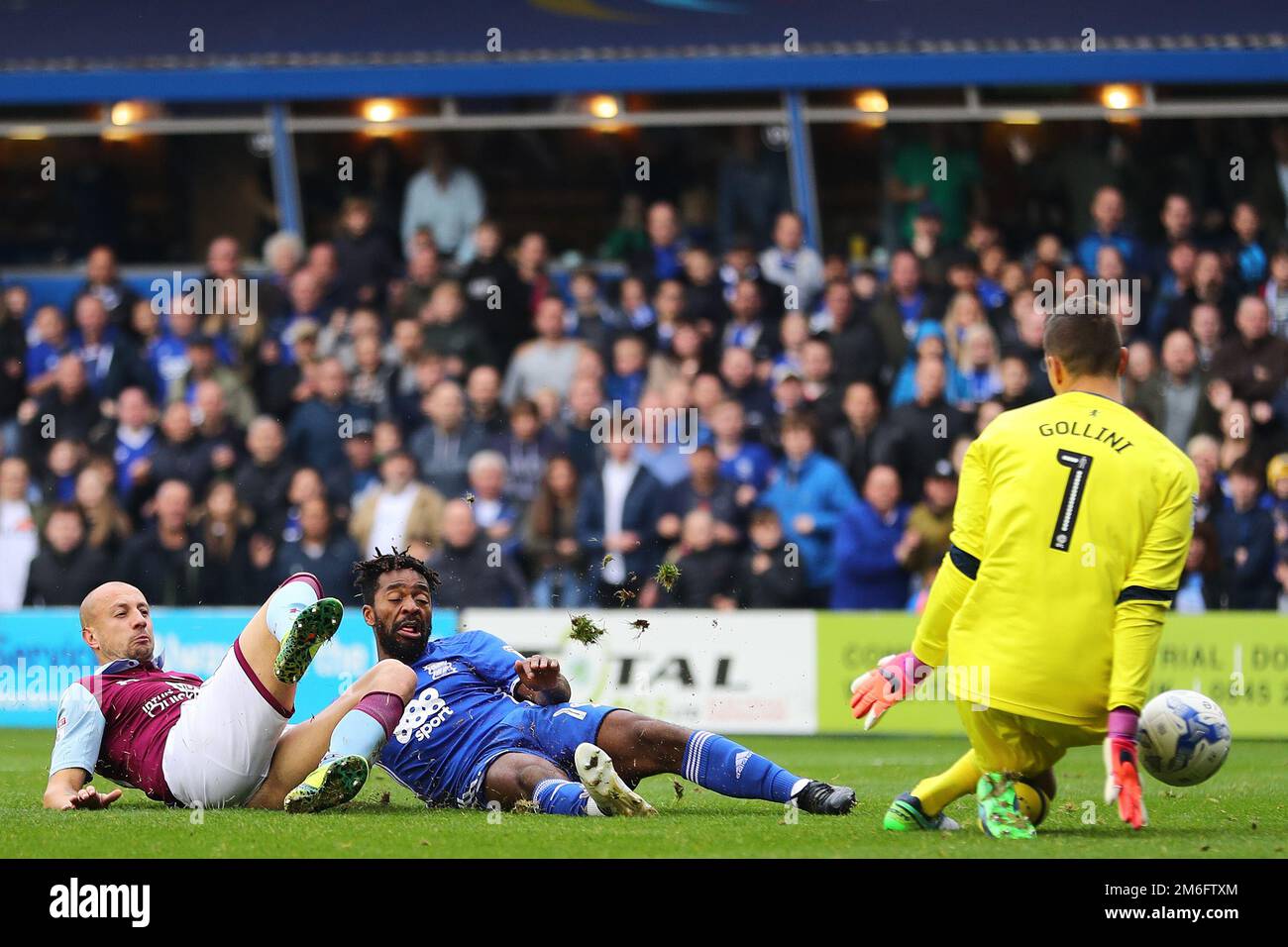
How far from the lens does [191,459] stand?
14.3m

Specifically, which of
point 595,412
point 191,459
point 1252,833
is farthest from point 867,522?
point 1252,833

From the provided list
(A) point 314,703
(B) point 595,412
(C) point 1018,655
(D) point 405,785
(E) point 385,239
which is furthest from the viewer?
(E) point 385,239

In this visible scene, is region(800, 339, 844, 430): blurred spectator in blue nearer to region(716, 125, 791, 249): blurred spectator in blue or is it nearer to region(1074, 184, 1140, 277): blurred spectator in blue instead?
region(716, 125, 791, 249): blurred spectator in blue

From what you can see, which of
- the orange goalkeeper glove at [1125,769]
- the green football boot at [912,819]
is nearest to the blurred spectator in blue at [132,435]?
the green football boot at [912,819]

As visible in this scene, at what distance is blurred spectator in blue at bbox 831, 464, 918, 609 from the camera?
505 inches

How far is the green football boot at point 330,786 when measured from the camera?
22.9ft

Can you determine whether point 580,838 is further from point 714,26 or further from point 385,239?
point 714,26

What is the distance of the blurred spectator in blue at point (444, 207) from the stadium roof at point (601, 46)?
0.87 meters

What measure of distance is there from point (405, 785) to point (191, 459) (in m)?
6.96

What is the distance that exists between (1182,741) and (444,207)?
10.6m

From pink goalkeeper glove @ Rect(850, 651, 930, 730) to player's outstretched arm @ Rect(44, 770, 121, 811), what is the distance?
2.92m

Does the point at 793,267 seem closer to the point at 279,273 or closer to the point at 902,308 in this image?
the point at 902,308

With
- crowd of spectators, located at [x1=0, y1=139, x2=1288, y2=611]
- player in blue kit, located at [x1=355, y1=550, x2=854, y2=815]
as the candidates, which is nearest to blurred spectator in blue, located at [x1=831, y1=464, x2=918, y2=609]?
crowd of spectators, located at [x1=0, y1=139, x2=1288, y2=611]

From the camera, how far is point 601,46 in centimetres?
1694
